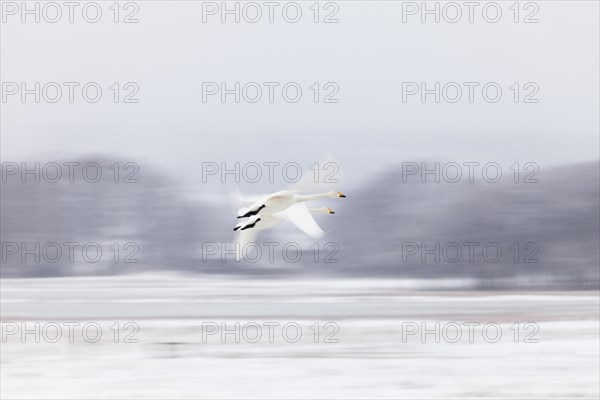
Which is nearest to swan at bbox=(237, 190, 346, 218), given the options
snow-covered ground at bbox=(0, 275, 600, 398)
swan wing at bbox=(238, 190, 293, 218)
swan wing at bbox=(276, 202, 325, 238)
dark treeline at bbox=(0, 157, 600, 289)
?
swan wing at bbox=(238, 190, 293, 218)

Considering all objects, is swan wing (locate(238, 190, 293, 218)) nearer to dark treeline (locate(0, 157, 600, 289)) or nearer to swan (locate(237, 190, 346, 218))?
swan (locate(237, 190, 346, 218))

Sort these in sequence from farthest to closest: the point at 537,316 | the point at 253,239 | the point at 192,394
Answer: the point at 537,316 → the point at 192,394 → the point at 253,239

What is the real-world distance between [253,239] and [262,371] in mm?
7455

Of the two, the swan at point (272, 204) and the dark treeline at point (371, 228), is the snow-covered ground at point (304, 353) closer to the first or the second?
the swan at point (272, 204)

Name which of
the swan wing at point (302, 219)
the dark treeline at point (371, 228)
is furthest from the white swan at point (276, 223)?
the dark treeline at point (371, 228)

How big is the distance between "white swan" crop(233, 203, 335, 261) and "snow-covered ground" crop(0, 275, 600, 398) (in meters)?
5.55

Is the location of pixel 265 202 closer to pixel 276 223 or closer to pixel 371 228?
pixel 276 223

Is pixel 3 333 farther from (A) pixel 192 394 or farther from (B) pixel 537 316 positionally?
(B) pixel 537 316

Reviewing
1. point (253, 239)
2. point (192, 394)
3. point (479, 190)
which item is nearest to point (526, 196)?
point (479, 190)

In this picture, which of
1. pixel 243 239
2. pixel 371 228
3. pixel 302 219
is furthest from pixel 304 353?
pixel 371 228

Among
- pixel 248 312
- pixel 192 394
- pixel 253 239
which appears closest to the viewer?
pixel 253 239

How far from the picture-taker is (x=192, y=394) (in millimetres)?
13688

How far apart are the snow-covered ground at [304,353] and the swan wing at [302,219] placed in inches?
215

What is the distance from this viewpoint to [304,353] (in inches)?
664
